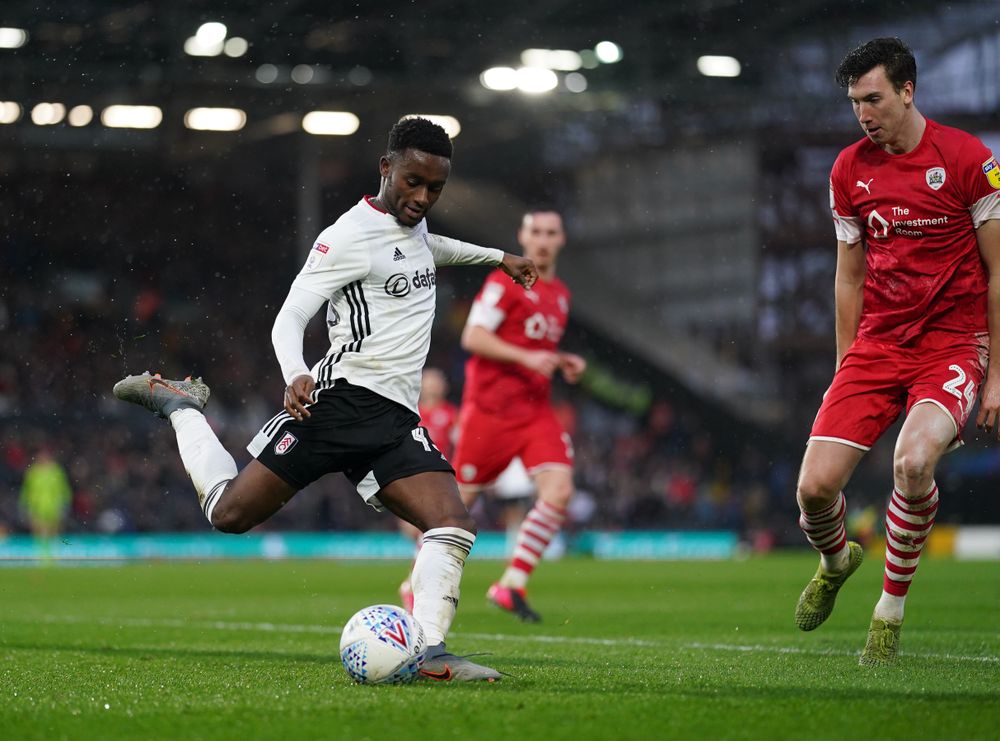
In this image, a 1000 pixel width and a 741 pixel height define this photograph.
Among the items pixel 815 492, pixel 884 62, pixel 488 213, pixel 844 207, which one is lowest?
pixel 815 492

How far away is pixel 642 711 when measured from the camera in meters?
4.23

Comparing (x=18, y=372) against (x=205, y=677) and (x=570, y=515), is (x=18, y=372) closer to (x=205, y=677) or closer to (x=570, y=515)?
(x=570, y=515)

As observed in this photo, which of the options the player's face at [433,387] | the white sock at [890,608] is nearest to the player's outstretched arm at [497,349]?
the white sock at [890,608]

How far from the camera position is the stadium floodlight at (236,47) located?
24578mm

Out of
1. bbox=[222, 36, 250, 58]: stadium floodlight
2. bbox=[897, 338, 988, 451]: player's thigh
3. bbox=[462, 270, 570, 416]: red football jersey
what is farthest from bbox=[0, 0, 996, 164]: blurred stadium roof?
bbox=[897, 338, 988, 451]: player's thigh

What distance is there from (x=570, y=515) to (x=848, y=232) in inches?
813

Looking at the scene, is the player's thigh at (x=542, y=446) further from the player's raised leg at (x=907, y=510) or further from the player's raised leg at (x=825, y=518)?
the player's raised leg at (x=907, y=510)

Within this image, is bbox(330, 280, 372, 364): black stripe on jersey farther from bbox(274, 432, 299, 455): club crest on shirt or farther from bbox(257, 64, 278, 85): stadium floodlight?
bbox(257, 64, 278, 85): stadium floodlight

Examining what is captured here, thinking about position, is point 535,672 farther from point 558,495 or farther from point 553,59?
point 553,59

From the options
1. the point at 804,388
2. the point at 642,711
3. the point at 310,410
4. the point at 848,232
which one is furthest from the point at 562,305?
the point at 804,388

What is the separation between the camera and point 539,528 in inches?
371

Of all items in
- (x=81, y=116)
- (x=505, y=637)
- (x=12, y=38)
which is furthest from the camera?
(x=81, y=116)

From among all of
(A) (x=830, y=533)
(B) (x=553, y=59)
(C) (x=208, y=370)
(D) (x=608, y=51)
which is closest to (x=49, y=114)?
(C) (x=208, y=370)

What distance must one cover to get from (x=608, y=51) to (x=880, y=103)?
2114 centimetres
